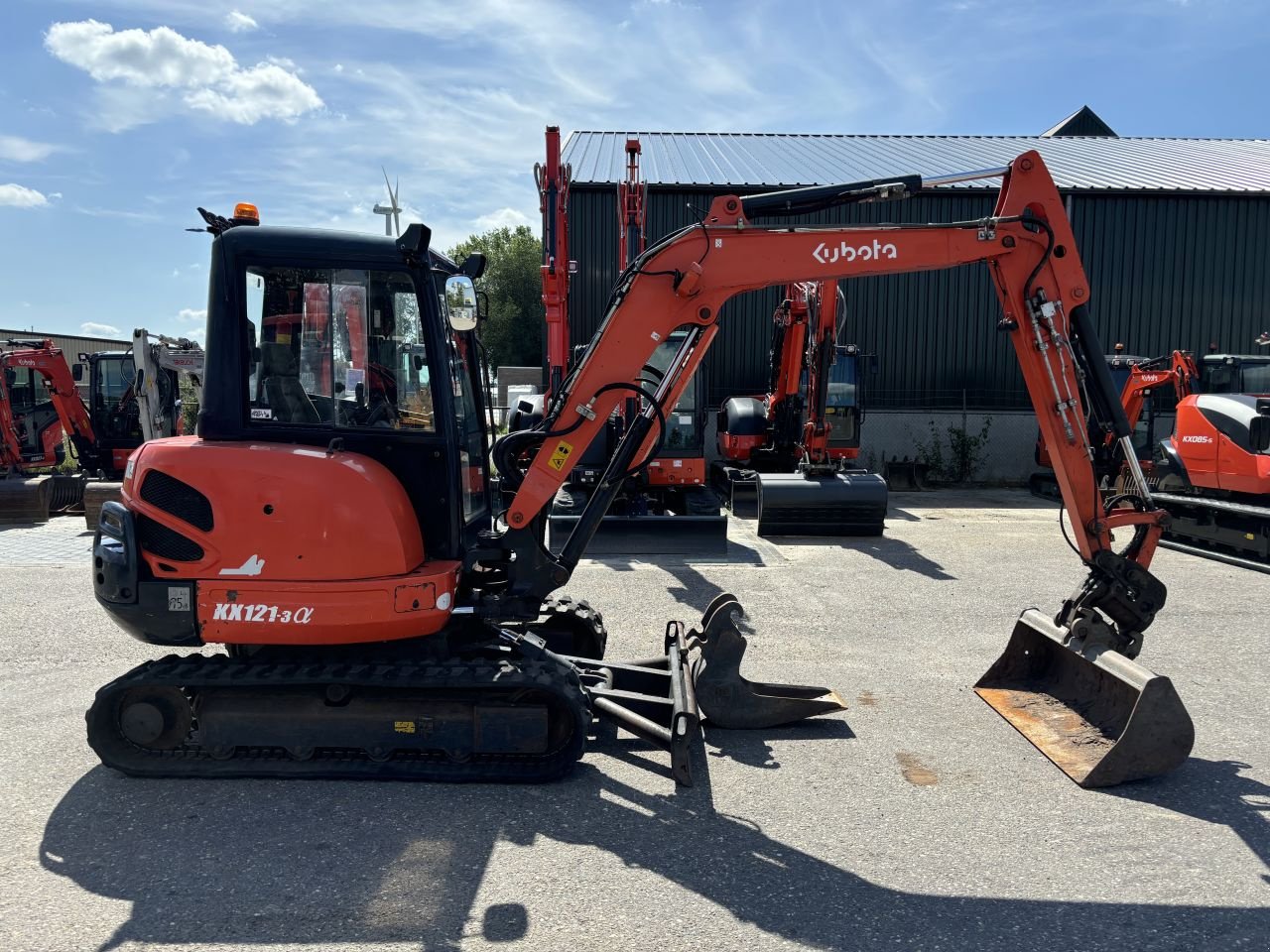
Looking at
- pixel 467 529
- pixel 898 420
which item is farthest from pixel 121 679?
pixel 898 420

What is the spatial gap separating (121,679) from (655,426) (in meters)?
3.13

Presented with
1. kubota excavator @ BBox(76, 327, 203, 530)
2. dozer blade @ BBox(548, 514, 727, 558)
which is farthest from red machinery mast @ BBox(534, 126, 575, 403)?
kubota excavator @ BBox(76, 327, 203, 530)

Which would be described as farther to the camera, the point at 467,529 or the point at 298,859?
the point at 467,529

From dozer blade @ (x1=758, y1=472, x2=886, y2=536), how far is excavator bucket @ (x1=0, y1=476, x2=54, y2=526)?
11.1 m

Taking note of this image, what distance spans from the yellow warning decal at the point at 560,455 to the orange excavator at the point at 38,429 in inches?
495

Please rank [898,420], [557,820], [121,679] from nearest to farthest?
[557,820] → [121,679] → [898,420]

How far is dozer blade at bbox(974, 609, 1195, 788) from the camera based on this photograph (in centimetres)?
457

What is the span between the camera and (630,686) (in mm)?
5422

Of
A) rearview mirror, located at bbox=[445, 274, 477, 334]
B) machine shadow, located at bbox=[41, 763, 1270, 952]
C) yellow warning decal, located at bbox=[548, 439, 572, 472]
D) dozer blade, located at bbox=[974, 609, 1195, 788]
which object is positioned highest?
rearview mirror, located at bbox=[445, 274, 477, 334]

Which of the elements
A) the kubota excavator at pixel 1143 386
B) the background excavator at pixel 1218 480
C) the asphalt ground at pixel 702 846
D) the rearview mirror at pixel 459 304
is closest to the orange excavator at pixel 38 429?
the asphalt ground at pixel 702 846

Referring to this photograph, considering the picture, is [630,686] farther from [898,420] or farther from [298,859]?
[898,420]

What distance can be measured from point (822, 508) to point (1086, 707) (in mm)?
6993

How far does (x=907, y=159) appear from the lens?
2398 centimetres

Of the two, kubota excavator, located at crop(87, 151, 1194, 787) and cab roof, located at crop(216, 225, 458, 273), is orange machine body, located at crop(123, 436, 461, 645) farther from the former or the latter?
cab roof, located at crop(216, 225, 458, 273)
